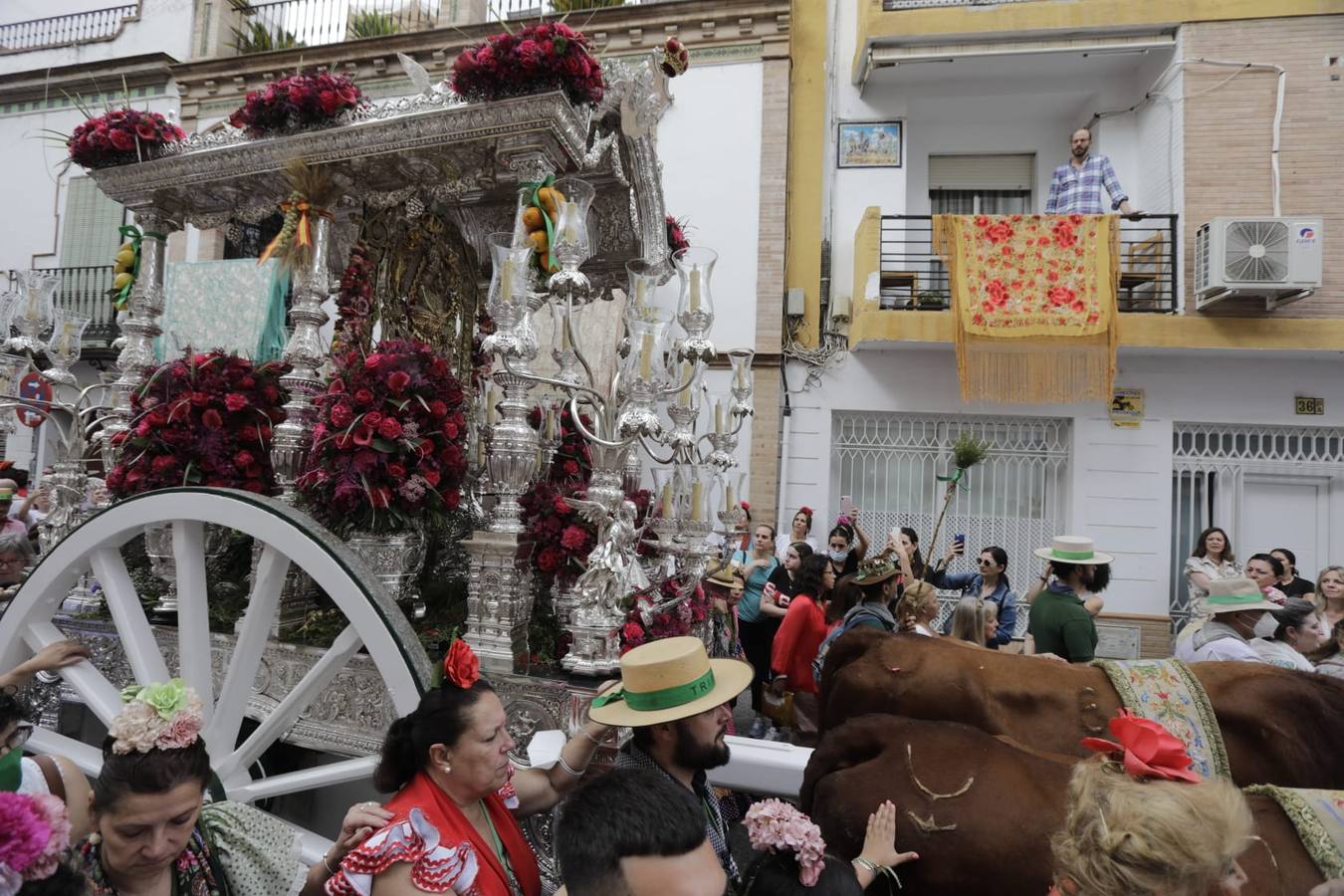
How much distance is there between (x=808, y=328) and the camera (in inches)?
332

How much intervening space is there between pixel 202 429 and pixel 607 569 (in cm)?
215

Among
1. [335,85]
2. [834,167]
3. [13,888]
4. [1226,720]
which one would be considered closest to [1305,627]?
[1226,720]

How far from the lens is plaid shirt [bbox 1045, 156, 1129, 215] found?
26.4 feet

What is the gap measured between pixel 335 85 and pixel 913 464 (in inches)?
268

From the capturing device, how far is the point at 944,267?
8672 mm

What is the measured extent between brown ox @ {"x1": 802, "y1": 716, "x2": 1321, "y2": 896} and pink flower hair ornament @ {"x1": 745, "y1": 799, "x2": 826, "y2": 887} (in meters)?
0.68

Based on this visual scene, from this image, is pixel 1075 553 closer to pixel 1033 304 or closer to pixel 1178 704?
pixel 1178 704

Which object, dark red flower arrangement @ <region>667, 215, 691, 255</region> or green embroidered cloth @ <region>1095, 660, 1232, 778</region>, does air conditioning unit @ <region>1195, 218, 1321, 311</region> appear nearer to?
dark red flower arrangement @ <region>667, 215, 691, 255</region>

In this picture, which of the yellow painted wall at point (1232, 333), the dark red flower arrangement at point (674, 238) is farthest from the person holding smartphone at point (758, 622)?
the yellow painted wall at point (1232, 333)

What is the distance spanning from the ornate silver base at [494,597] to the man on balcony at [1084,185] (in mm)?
7747

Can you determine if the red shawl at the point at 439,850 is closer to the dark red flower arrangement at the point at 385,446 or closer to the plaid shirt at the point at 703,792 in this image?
the plaid shirt at the point at 703,792

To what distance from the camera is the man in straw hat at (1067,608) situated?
3.48 m

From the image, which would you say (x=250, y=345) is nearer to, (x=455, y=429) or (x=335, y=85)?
(x=335, y=85)

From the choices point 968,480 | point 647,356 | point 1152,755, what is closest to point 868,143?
point 968,480
